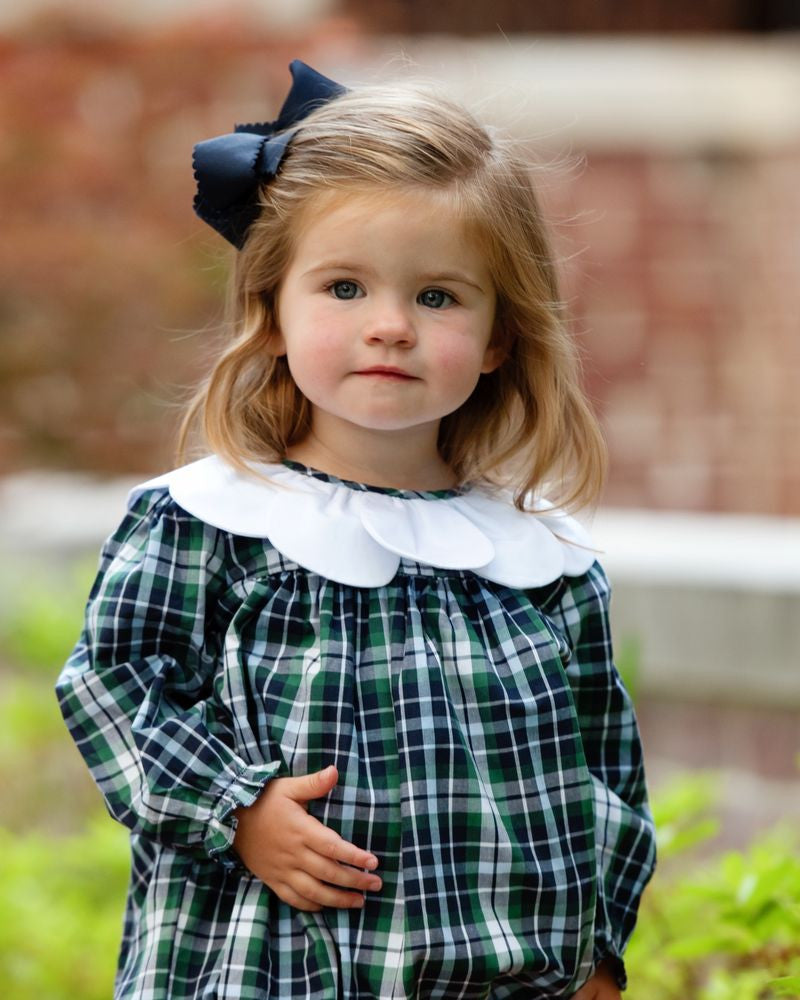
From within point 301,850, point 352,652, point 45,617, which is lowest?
point 45,617

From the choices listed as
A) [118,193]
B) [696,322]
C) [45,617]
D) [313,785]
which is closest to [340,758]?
[313,785]

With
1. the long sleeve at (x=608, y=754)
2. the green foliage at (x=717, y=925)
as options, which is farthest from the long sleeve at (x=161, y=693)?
the green foliage at (x=717, y=925)

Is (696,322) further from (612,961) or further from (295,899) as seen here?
(295,899)

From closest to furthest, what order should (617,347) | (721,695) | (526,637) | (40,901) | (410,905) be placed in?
1. (410,905)
2. (526,637)
3. (40,901)
4. (721,695)
5. (617,347)

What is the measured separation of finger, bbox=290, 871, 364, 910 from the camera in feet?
5.95

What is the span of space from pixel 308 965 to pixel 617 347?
13.7 feet

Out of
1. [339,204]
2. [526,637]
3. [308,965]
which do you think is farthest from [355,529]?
[308,965]

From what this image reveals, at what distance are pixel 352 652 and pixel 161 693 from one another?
10.0 inches

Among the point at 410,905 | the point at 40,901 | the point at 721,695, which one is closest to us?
the point at 410,905

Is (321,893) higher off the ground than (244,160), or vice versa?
(244,160)

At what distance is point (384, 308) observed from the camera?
6.14 feet

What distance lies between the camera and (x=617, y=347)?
5.70 meters

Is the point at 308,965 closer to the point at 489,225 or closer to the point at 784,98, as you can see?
the point at 489,225

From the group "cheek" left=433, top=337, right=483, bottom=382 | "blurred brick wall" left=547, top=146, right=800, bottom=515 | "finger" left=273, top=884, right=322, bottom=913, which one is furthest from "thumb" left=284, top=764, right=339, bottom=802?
"blurred brick wall" left=547, top=146, right=800, bottom=515
